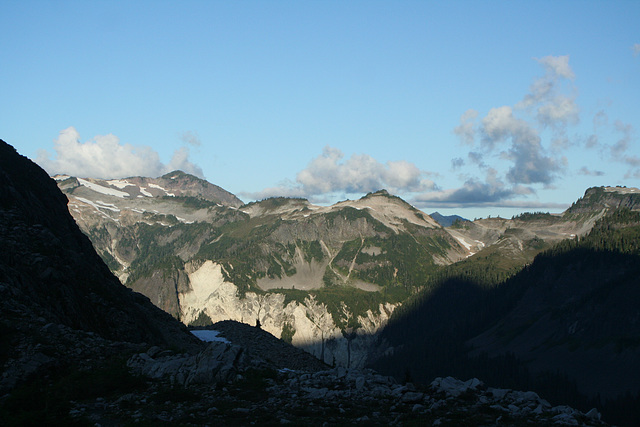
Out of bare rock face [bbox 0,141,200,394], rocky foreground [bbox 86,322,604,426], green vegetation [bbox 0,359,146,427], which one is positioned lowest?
rocky foreground [bbox 86,322,604,426]

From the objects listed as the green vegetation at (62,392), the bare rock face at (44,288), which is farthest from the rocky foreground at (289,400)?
the bare rock face at (44,288)

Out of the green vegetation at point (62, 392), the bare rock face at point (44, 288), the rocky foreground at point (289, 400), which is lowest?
the rocky foreground at point (289, 400)

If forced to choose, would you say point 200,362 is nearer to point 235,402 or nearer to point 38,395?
point 235,402

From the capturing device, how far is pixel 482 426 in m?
26.1

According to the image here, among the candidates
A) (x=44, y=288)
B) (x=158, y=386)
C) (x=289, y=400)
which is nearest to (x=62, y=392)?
(x=158, y=386)

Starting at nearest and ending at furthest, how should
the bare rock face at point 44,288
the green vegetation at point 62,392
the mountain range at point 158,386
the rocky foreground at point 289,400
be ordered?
the green vegetation at point 62,392 < the rocky foreground at point 289,400 < the mountain range at point 158,386 < the bare rock face at point 44,288

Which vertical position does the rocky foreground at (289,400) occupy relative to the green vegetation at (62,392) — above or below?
below

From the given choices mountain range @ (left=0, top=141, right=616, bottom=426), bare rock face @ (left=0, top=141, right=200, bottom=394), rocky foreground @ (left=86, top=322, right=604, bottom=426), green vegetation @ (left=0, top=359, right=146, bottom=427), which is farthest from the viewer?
bare rock face @ (left=0, top=141, right=200, bottom=394)

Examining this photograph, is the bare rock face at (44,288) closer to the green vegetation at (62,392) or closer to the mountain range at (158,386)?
the mountain range at (158,386)

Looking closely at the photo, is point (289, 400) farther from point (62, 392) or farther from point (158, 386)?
point (62, 392)

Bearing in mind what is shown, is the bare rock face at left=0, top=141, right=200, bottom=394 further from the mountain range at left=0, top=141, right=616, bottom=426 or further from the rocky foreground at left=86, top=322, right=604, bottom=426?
the rocky foreground at left=86, top=322, right=604, bottom=426

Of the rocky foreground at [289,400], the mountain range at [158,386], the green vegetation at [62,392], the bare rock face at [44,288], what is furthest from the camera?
the bare rock face at [44,288]

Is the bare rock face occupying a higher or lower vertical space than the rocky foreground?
higher

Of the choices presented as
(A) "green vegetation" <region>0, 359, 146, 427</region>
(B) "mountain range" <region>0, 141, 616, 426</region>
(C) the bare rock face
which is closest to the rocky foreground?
(B) "mountain range" <region>0, 141, 616, 426</region>
